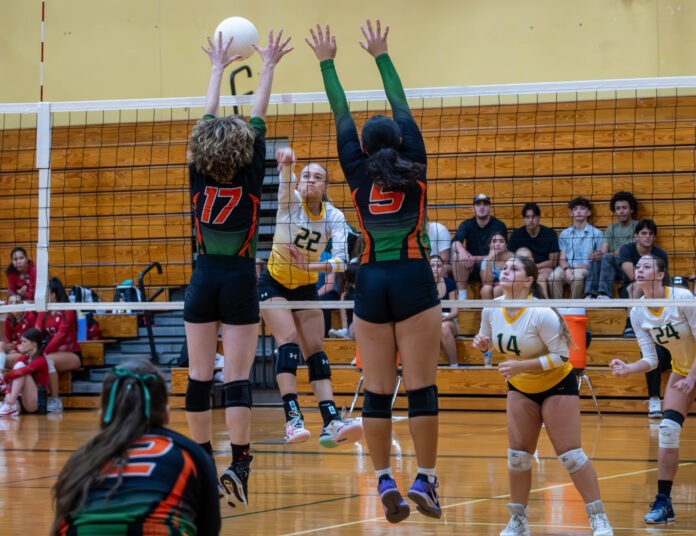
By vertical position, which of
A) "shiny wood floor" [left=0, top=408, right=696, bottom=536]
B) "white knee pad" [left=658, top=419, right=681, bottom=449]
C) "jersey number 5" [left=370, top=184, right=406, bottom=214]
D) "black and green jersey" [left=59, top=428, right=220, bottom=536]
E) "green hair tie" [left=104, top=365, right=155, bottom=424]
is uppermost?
"jersey number 5" [left=370, top=184, right=406, bottom=214]

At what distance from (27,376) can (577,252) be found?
7583 millimetres

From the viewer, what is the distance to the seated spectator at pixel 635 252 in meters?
11.7

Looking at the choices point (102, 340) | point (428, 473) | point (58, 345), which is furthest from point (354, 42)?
point (428, 473)

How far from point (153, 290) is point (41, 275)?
755 cm

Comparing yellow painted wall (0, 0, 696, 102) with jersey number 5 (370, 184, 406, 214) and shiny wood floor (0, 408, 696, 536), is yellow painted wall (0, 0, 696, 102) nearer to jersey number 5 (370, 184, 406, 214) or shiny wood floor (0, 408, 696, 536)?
shiny wood floor (0, 408, 696, 536)

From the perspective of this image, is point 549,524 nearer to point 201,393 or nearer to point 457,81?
point 201,393

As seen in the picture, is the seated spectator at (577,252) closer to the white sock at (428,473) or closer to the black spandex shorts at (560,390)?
the black spandex shorts at (560,390)

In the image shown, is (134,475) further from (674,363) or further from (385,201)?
(674,363)

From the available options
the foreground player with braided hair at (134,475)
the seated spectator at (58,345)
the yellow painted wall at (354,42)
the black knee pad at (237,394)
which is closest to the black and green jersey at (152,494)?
the foreground player with braided hair at (134,475)

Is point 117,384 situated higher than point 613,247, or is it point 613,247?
point 613,247

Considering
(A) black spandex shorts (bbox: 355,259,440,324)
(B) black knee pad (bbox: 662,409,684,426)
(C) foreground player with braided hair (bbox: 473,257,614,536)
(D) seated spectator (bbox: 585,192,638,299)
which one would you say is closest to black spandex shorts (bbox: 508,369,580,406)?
(C) foreground player with braided hair (bbox: 473,257,614,536)

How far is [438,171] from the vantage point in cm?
1394

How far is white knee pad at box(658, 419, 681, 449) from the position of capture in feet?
22.0

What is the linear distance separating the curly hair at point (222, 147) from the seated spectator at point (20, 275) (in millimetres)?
8782
